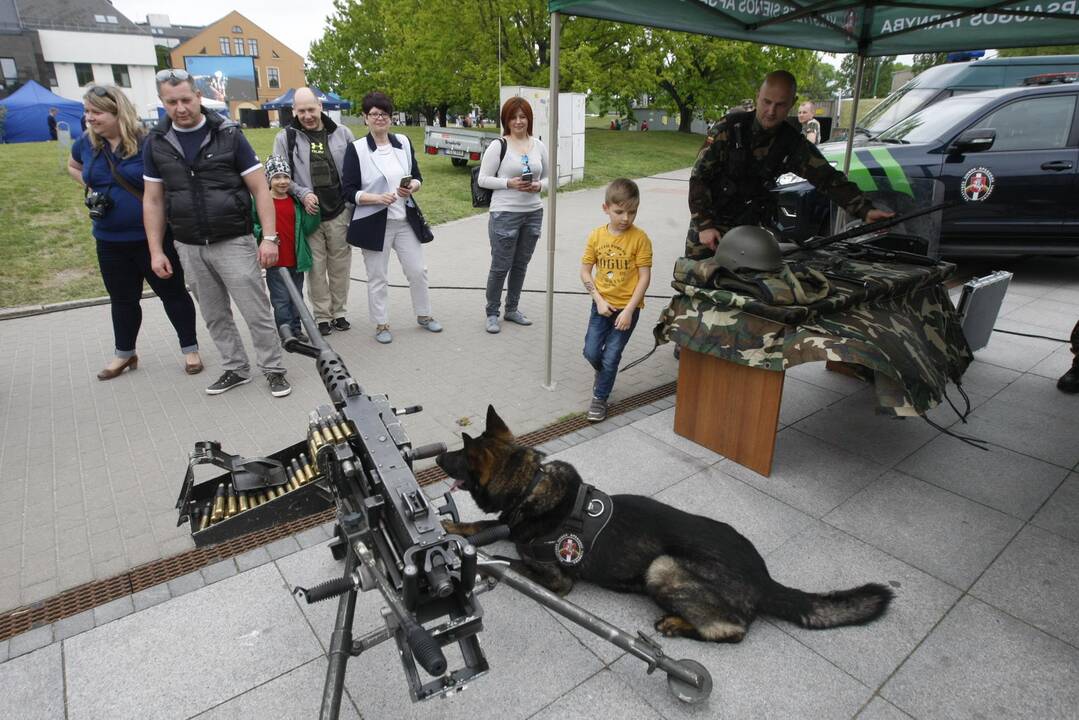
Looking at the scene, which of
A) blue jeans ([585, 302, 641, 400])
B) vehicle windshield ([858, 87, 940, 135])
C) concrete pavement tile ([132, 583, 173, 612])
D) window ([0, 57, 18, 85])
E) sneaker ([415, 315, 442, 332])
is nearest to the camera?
concrete pavement tile ([132, 583, 173, 612])

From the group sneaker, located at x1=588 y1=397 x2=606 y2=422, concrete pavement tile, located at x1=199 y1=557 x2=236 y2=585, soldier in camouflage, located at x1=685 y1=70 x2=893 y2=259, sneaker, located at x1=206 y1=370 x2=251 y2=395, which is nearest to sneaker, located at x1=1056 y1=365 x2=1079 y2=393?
soldier in camouflage, located at x1=685 y1=70 x2=893 y2=259

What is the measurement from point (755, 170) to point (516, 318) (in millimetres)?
2693

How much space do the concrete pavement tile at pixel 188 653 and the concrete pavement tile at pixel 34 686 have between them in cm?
4

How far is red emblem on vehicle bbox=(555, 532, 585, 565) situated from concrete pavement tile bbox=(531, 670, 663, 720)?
0.42 m

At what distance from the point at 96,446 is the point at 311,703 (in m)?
2.77

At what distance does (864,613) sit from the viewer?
233 cm

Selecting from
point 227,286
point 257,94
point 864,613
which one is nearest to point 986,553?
point 864,613

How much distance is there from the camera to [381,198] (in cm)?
507

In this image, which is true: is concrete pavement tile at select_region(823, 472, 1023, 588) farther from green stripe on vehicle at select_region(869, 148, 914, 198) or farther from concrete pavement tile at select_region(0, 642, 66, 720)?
green stripe on vehicle at select_region(869, 148, 914, 198)

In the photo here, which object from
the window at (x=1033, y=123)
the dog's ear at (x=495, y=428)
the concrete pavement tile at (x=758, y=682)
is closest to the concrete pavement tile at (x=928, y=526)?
the concrete pavement tile at (x=758, y=682)

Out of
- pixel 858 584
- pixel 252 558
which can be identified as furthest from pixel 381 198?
pixel 858 584

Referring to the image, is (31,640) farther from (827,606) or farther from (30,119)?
(30,119)

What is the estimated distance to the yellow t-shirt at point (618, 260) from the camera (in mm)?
3865

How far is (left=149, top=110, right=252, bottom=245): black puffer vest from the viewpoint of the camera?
3.87m
